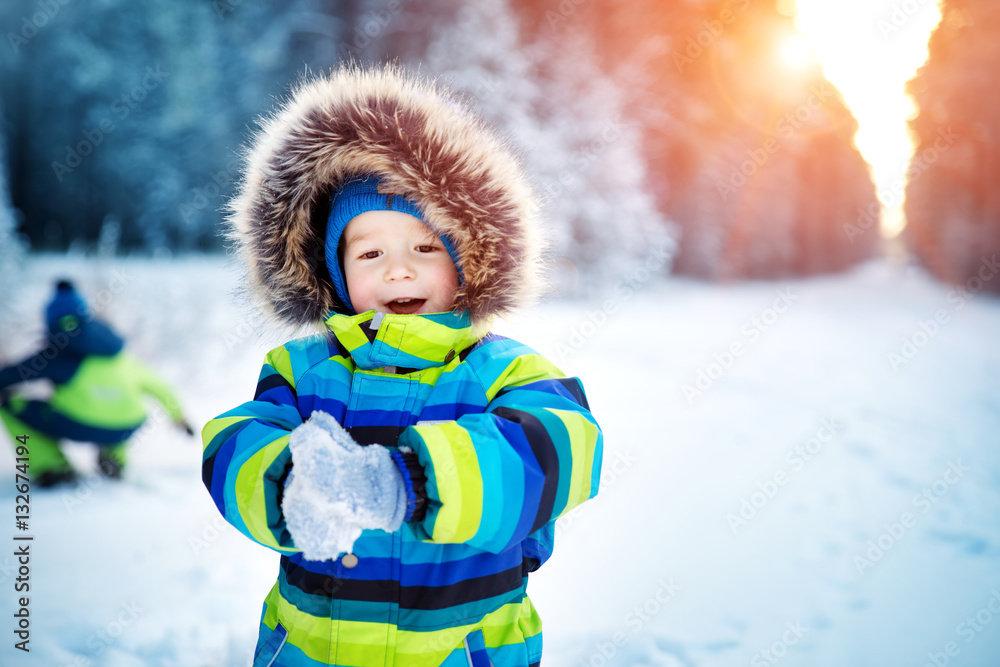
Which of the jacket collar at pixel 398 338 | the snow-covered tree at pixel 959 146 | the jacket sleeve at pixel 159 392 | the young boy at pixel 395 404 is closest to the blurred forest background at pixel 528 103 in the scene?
the snow-covered tree at pixel 959 146

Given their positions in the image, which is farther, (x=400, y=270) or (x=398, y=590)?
(x=400, y=270)

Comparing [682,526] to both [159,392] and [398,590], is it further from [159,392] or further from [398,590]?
[159,392]

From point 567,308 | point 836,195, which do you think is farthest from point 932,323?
point 836,195

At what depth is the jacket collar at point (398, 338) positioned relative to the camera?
1262 mm

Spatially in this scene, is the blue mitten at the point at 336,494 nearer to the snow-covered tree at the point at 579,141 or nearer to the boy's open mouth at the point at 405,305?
the boy's open mouth at the point at 405,305

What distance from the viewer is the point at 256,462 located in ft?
3.60

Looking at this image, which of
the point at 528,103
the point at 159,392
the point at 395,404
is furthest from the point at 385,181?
the point at 528,103

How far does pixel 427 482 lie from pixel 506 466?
0.14 meters

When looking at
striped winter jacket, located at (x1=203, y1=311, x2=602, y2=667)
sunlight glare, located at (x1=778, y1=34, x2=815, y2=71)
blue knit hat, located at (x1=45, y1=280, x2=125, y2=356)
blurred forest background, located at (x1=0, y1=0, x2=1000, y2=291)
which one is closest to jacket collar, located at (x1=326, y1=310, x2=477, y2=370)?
striped winter jacket, located at (x1=203, y1=311, x2=602, y2=667)

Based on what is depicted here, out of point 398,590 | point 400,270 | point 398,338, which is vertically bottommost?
point 398,590

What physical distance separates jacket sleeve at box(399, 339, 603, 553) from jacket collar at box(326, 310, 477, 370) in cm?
21

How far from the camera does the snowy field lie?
7.03 ft

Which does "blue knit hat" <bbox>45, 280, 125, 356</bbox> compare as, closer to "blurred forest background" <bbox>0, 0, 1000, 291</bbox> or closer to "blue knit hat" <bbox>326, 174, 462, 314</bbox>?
"blue knit hat" <bbox>326, 174, 462, 314</bbox>

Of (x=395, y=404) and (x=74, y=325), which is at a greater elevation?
(x=395, y=404)
